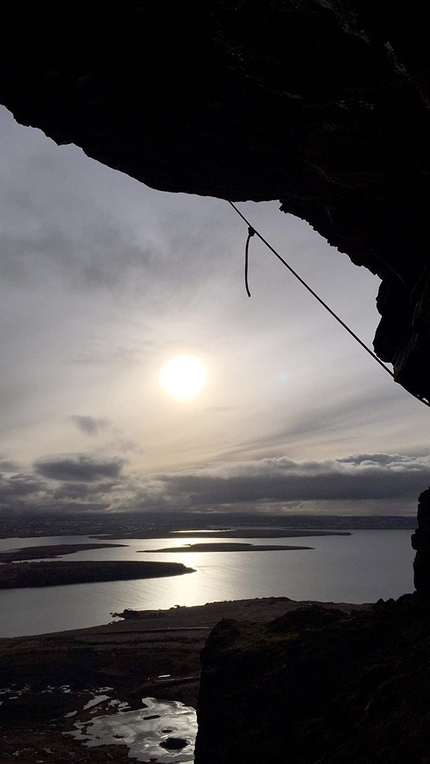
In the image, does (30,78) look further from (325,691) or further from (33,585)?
(33,585)

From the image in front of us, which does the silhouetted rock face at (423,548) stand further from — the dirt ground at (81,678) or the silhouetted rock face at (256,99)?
the dirt ground at (81,678)

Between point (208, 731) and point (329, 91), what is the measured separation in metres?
14.9

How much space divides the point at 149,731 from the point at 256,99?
74.9 ft

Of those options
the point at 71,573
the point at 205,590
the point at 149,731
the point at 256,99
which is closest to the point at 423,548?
the point at 256,99

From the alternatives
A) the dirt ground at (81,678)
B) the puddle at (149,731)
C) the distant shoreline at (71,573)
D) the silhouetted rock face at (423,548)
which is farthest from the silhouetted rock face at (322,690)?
the distant shoreline at (71,573)

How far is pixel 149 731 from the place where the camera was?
18.8 meters

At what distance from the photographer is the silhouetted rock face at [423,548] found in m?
11.4

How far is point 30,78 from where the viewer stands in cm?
998

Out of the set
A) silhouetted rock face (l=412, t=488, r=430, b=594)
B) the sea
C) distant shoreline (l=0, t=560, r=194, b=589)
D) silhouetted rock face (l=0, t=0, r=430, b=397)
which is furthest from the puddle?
distant shoreline (l=0, t=560, r=194, b=589)

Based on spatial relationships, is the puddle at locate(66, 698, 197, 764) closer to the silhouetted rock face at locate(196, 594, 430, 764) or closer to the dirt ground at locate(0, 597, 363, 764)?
the dirt ground at locate(0, 597, 363, 764)

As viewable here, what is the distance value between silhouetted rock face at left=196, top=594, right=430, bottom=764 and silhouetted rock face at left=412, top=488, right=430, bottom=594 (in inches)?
15.7

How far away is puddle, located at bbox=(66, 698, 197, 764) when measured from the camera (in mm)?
16844

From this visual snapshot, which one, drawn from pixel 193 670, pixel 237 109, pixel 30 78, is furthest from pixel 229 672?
pixel 193 670

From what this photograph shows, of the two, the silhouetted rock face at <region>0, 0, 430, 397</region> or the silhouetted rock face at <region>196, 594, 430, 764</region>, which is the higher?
the silhouetted rock face at <region>0, 0, 430, 397</region>
